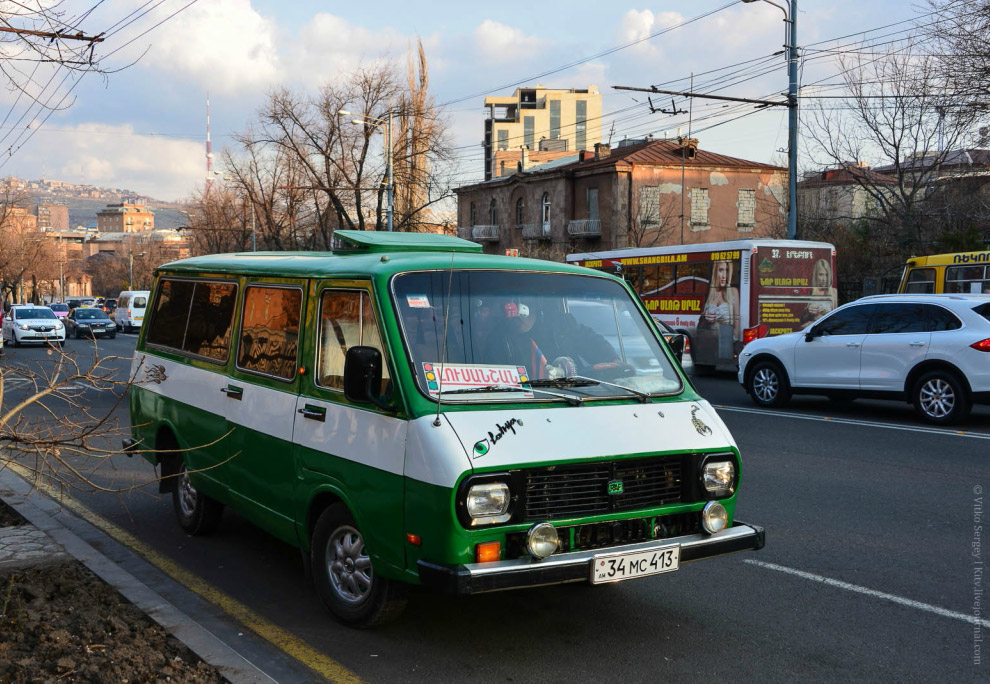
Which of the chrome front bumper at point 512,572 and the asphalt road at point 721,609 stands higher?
the chrome front bumper at point 512,572

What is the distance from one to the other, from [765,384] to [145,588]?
12.0 meters

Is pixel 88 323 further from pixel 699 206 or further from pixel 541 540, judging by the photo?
pixel 541 540

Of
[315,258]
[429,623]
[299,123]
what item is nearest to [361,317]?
[315,258]

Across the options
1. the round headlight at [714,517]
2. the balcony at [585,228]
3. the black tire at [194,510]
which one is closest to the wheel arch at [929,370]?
the round headlight at [714,517]

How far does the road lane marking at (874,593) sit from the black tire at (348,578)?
2.68 meters

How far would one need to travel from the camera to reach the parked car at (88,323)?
144ft

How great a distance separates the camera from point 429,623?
17.4 ft

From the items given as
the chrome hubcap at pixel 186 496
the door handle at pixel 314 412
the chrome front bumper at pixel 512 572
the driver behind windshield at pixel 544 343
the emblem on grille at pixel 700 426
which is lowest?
the chrome hubcap at pixel 186 496

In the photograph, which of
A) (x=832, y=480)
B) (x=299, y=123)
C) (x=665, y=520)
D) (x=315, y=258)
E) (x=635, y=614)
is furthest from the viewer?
(x=299, y=123)

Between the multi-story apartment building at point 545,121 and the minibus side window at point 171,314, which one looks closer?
the minibus side window at point 171,314

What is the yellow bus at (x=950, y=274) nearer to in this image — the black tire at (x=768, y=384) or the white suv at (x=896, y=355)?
the black tire at (x=768, y=384)

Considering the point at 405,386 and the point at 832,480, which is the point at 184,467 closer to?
the point at 405,386

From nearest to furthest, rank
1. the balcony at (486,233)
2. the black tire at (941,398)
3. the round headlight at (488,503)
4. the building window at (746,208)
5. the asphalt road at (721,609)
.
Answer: the round headlight at (488,503), the asphalt road at (721,609), the black tire at (941,398), the building window at (746,208), the balcony at (486,233)

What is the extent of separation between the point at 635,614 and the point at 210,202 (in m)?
70.5
